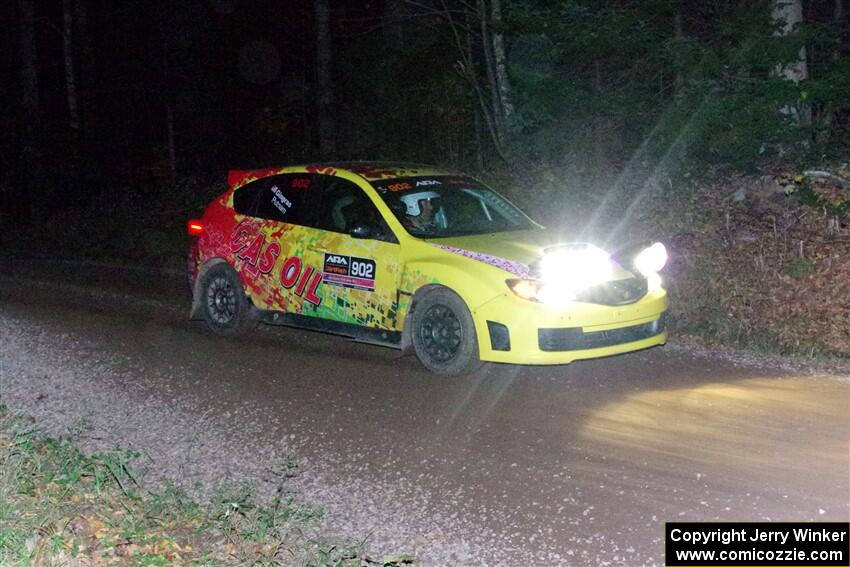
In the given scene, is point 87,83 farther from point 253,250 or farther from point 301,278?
point 301,278

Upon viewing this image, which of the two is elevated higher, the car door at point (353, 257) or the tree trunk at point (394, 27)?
the tree trunk at point (394, 27)

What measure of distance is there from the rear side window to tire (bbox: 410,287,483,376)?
1.76 meters

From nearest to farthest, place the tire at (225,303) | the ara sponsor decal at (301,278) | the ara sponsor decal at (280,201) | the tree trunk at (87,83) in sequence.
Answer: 1. the ara sponsor decal at (301,278)
2. the ara sponsor decal at (280,201)
3. the tire at (225,303)
4. the tree trunk at (87,83)

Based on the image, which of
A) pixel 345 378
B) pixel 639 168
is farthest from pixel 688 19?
pixel 345 378

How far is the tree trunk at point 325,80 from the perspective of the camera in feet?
73.2

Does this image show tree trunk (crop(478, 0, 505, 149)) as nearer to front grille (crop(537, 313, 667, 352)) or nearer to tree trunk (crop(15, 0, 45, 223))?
front grille (crop(537, 313, 667, 352))

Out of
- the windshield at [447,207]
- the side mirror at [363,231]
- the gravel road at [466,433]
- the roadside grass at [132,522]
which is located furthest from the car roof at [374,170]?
the roadside grass at [132,522]

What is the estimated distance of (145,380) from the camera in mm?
9242

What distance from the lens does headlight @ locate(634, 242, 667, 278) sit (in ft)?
30.5

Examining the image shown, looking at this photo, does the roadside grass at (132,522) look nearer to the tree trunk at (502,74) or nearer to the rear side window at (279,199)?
the rear side window at (279,199)

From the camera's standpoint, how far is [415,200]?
31.8 ft

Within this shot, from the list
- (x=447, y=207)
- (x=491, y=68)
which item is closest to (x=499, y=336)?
(x=447, y=207)

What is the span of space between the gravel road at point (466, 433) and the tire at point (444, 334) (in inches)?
6.5

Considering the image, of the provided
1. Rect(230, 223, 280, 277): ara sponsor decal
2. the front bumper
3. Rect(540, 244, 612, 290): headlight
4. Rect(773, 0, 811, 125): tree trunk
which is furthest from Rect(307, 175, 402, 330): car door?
Rect(773, 0, 811, 125): tree trunk
